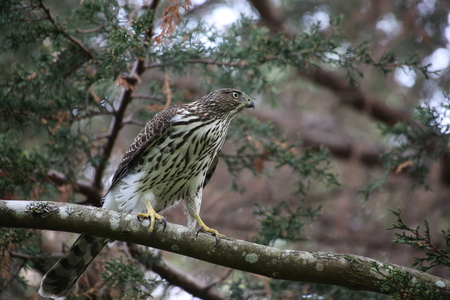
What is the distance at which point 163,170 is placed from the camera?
489 cm

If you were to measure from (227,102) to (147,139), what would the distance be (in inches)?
40.9

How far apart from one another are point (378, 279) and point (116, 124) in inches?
143

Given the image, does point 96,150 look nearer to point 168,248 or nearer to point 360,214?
point 168,248

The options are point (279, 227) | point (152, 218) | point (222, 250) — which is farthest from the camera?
point (279, 227)

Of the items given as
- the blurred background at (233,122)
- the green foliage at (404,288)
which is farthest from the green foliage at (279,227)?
the green foliage at (404,288)

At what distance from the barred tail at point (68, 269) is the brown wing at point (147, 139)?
2.52 ft

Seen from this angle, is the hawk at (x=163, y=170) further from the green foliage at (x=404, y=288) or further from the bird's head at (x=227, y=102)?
the green foliage at (x=404, y=288)

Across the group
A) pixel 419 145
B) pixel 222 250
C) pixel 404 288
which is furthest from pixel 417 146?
pixel 222 250

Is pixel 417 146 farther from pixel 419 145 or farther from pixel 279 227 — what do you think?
pixel 279 227

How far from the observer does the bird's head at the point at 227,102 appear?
5.30 metres

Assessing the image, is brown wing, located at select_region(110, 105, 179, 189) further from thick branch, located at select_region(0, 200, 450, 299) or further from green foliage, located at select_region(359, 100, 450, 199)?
green foliage, located at select_region(359, 100, 450, 199)

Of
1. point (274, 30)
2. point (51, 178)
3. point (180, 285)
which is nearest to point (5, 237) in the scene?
point (51, 178)

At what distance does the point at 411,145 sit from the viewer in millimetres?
5992

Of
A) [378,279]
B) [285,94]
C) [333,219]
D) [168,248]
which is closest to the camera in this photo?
[378,279]
